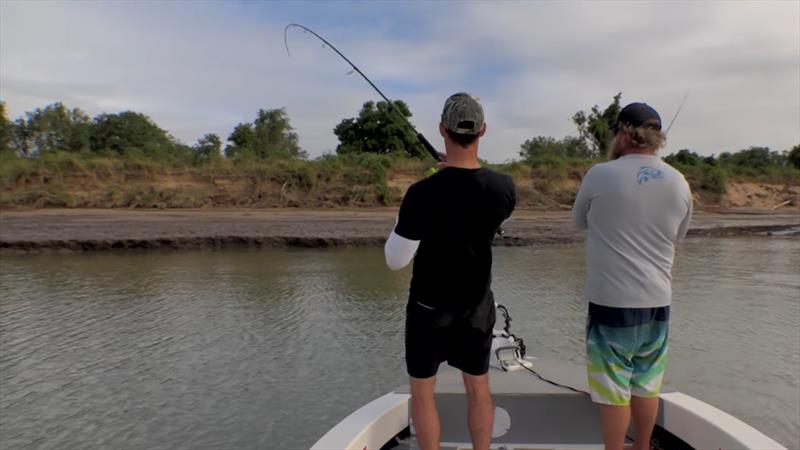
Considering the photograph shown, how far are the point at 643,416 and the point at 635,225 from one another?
0.73 meters

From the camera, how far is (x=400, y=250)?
2.08 metres

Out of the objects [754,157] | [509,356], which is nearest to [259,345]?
[509,356]

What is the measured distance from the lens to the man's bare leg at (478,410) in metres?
2.22

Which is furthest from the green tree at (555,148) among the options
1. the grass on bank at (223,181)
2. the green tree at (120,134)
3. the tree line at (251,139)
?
the green tree at (120,134)

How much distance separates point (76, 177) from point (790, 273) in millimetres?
22091

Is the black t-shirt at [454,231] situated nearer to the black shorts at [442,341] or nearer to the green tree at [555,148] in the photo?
the black shorts at [442,341]

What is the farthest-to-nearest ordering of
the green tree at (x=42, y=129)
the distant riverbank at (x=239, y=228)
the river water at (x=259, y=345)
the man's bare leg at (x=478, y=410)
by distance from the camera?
the green tree at (x=42, y=129)
the distant riverbank at (x=239, y=228)
the river water at (x=259, y=345)
the man's bare leg at (x=478, y=410)

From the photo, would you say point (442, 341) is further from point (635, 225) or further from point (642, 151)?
point (642, 151)

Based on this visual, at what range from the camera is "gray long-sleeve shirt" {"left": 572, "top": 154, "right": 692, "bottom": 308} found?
79.1 inches

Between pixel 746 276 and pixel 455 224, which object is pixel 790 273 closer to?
pixel 746 276

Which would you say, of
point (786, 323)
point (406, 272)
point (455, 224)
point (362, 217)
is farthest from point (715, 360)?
point (362, 217)

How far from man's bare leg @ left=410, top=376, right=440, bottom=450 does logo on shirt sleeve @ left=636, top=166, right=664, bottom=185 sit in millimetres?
1006

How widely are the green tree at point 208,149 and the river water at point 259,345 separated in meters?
14.6

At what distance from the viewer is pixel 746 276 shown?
984 centimetres
